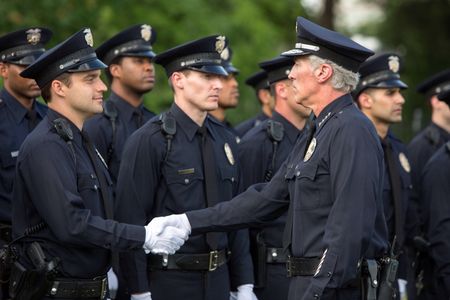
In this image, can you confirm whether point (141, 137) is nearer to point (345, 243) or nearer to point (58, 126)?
point (58, 126)

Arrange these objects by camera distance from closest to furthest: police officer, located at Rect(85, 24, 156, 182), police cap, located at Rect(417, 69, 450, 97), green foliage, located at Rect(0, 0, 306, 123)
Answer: police officer, located at Rect(85, 24, 156, 182) → police cap, located at Rect(417, 69, 450, 97) → green foliage, located at Rect(0, 0, 306, 123)

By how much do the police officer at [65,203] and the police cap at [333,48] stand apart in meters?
1.54

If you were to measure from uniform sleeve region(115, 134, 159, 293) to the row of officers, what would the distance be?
10 millimetres

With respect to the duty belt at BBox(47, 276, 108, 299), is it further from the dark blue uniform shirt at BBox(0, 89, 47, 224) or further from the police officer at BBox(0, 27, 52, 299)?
the police officer at BBox(0, 27, 52, 299)

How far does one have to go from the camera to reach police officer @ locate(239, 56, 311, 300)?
7.41 metres

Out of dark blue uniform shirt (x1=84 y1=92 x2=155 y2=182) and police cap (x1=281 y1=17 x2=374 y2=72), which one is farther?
dark blue uniform shirt (x1=84 y1=92 x2=155 y2=182)

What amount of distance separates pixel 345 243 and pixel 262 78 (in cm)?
623

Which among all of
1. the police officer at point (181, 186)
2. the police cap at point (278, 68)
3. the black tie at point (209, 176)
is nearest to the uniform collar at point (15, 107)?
the police officer at point (181, 186)

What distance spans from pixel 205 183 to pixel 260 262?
116cm

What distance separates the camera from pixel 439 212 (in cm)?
784

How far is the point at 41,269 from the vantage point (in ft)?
18.5

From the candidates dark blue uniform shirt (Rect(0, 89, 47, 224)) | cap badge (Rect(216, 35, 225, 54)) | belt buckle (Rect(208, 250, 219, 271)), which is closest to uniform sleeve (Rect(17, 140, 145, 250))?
belt buckle (Rect(208, 250, 219, 271))

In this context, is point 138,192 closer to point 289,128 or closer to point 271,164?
point 271,164

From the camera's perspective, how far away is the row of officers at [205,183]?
5.25m
